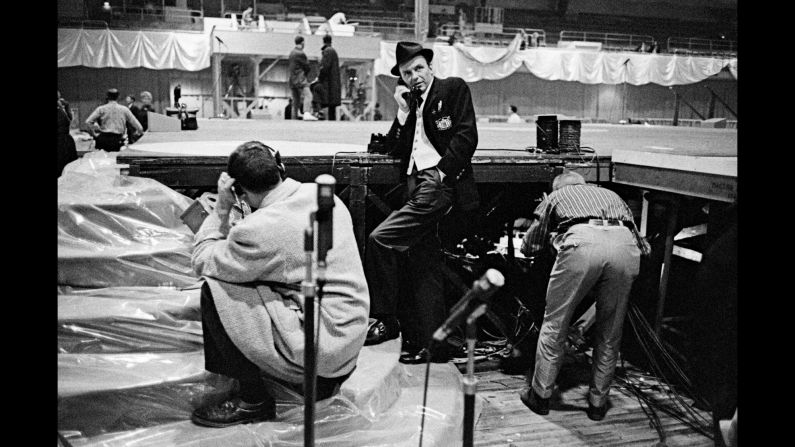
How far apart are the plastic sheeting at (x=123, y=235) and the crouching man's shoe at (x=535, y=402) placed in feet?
6.92

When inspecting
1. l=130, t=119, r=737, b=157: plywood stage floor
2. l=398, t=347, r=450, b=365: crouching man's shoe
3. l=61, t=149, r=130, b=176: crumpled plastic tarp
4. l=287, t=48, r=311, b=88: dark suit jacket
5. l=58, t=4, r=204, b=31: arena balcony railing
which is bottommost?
l=398, t=347, r=450, b=365: crouching man's shoe

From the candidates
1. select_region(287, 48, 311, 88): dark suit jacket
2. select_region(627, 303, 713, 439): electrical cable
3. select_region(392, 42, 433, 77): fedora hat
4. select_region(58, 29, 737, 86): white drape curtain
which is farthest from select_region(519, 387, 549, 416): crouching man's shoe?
select_region(58, 29, 737, 86): white drape curtain

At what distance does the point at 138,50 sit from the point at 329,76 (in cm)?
665

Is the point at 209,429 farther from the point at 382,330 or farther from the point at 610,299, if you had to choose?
the point at 610,299

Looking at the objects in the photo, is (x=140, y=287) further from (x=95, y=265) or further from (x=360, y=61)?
(x=360, y=61)

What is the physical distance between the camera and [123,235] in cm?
410

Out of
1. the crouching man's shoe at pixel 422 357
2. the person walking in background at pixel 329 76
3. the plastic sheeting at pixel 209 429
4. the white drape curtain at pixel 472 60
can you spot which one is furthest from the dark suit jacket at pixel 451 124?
the white drape curtain at pixel 472 60

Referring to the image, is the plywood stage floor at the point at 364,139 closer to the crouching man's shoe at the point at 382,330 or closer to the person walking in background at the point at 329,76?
the crouching man's shoe at the point at 382,330

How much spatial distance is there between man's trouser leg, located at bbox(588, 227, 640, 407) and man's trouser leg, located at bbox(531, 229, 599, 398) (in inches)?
3.6

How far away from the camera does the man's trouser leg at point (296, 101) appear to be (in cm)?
1266

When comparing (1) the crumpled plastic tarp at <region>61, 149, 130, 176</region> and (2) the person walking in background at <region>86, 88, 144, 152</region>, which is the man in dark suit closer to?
(1) the crumpled plastic tarp at <region>61, 149, 130, 176</region>

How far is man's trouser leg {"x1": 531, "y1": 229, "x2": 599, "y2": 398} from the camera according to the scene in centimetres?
377

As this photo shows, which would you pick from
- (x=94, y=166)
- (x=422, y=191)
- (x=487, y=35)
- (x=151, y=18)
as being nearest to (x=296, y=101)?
(x=94, y=166)
